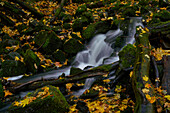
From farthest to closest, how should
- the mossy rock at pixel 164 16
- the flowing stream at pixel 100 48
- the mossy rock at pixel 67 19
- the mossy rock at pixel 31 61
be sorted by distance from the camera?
the mossy rock at pixel 67 19 → the mossy rock at pixel 164 16 → the flowing stream at pixel 100 48 → the mossy rock at pixel 31 61

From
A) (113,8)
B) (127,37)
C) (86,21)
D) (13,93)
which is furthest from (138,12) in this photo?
(13,93)

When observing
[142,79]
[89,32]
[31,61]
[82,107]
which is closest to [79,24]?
[89,32]

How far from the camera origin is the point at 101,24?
8.17 m

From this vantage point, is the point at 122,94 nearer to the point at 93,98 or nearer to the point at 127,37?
the point at 93,98

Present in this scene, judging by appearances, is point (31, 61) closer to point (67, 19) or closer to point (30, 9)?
point (67, 19)

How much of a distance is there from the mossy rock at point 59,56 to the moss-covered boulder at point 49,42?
0.45 metres

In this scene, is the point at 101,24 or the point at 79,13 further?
the point at 79,13

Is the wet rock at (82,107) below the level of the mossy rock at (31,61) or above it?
below

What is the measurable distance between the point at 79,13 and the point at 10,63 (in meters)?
6.54

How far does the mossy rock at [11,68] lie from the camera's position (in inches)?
214

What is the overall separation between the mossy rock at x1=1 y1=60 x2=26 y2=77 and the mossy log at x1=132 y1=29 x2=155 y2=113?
478 centimetres

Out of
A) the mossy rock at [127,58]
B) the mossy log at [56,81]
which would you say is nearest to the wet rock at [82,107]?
the mossy log at [56,81]

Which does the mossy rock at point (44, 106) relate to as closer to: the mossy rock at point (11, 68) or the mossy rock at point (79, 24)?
the mossy rock at point (11, 68)

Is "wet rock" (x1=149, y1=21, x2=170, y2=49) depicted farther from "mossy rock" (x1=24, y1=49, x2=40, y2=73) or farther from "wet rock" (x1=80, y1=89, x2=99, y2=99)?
"mossy rock" (x1=24, y1=49, x2=40, y2=73)
